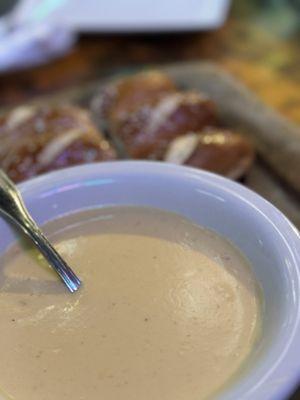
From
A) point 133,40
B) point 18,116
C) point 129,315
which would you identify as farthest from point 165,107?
point 129,315

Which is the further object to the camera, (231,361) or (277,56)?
(277,56)

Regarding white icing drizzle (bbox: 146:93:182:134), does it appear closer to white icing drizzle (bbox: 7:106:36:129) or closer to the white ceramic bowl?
white icing drizzle (bbox: 7:106:36:129)

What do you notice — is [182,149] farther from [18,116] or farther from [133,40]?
[133,40]

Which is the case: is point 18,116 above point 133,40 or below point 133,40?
above

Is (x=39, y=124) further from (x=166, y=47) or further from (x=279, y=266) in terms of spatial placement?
(x=279, y=266)

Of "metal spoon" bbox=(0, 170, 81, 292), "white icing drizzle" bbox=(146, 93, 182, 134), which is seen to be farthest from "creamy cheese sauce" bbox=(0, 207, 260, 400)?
"white icing drizzle" bbox=(146, 93, 182, 134)

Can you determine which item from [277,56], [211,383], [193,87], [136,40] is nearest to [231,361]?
[211,383]
